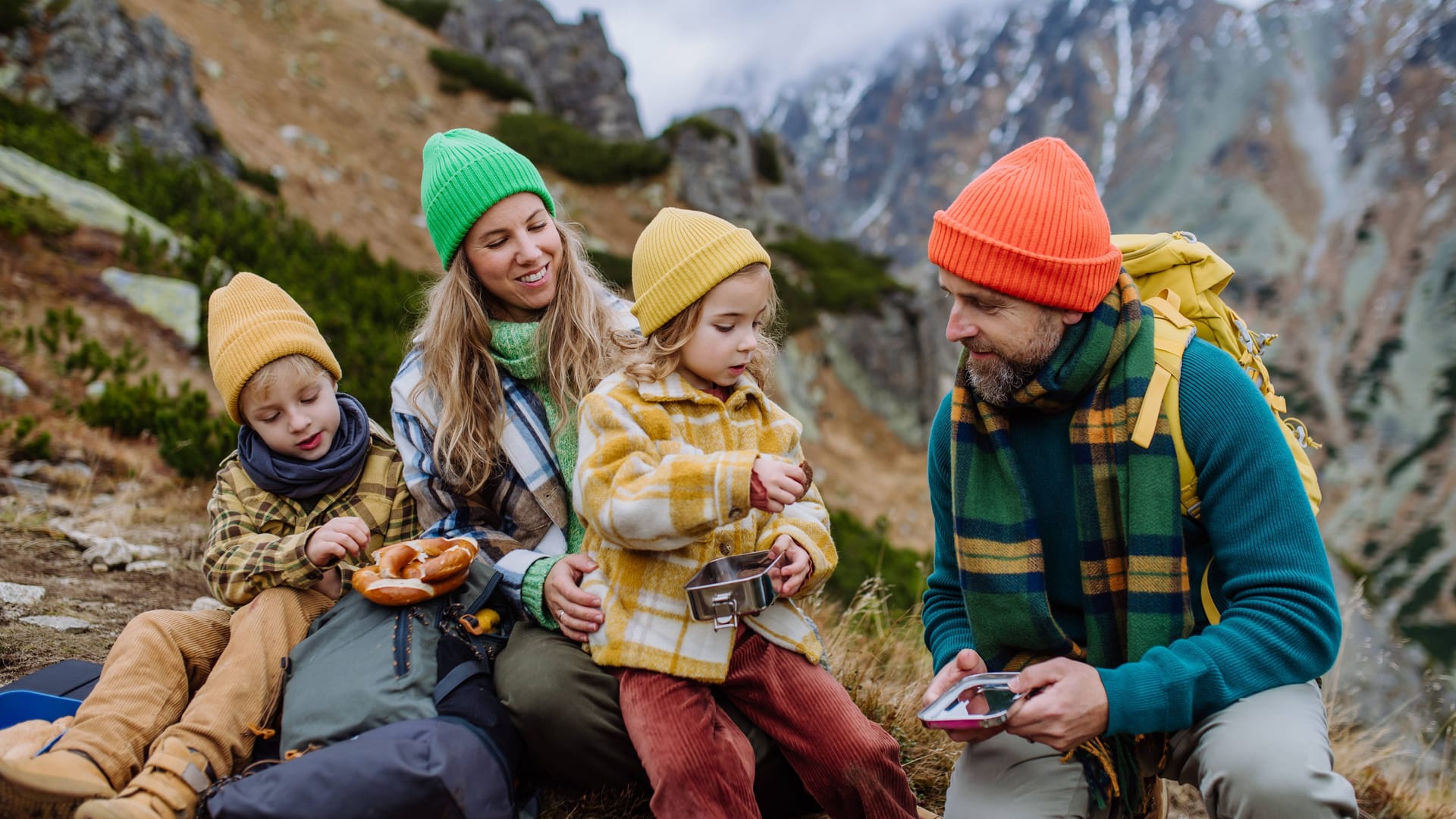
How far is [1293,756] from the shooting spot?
161 cm

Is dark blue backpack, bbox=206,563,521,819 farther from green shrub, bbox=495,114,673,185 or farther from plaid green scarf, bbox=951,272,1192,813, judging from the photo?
green shrub, bbox=495,114,673,185

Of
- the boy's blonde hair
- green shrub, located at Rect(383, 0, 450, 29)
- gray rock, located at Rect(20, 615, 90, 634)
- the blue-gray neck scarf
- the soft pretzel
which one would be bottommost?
gray rock, located at Rect(20, 615, 90, 634)

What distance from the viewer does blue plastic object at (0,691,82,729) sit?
2.01 meters

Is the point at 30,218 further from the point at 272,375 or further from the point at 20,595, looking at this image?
the point at 272,375

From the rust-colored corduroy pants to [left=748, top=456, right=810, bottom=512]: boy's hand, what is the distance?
19.9 inches

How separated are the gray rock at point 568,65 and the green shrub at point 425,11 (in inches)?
60.0

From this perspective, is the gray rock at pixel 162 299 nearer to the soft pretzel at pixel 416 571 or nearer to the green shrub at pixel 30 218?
the green shrub at pixel 30 218

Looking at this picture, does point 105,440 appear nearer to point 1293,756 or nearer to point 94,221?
point 94,221

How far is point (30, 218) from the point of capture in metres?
6.28

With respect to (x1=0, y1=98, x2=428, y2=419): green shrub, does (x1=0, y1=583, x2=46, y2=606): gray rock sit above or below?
below

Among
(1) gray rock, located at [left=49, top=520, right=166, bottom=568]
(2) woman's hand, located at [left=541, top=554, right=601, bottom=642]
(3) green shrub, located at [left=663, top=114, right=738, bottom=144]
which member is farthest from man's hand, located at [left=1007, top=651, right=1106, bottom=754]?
(3) green shrub, located at [left=663, top=114, right=738, bottom=144]

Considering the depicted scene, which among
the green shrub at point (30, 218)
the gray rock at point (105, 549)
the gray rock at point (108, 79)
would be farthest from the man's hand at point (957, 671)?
the gray rock at point (108, 79)

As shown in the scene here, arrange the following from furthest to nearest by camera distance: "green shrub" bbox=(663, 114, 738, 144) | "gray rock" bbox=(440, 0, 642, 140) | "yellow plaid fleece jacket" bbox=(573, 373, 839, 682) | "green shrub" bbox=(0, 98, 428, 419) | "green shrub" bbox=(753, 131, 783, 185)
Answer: "gray rock" bbox=(440, 0, 642, 140) < "green shrub" bbox=(753, 131, 783, 185) < "green shrub" bbox=(663, 114, 738, 144) < "green shrub" bbox=(0, 98, 428, 419) < "yellow plaid fleece jacket" bbox=(573, 373, 839, 682)

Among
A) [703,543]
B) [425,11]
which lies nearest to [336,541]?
[703,543]
